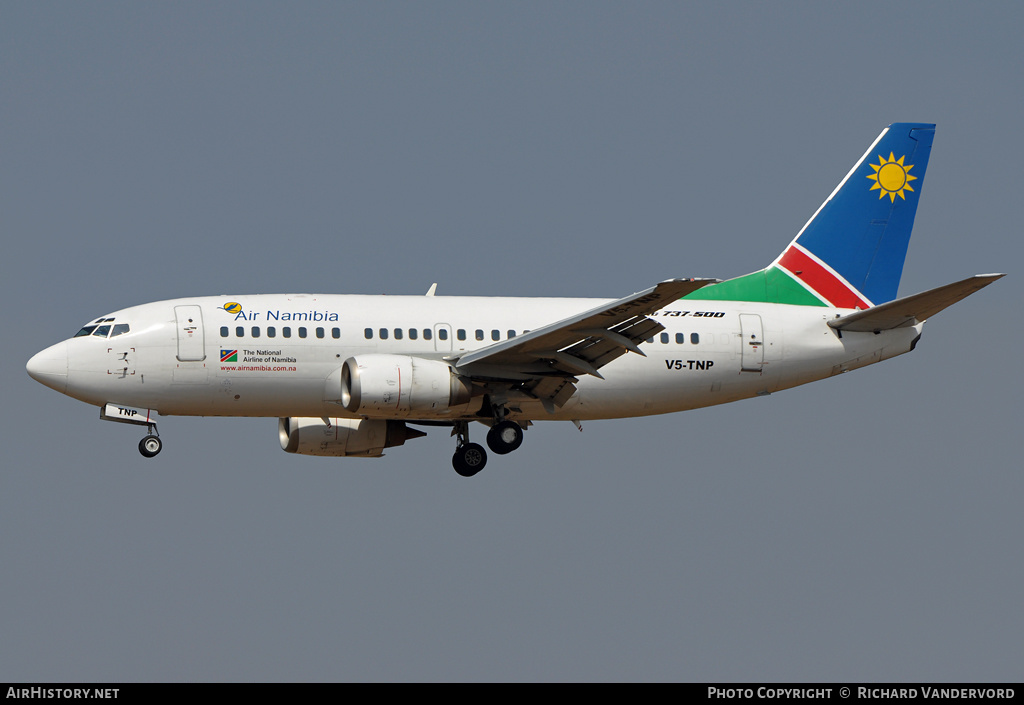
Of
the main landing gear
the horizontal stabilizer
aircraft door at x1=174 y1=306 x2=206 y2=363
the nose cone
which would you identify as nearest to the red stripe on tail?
the horizontal stabilizer

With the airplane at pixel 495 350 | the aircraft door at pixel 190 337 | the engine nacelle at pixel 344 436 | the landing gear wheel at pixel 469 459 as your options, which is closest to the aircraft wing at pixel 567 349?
the airplane at pixel 495 350

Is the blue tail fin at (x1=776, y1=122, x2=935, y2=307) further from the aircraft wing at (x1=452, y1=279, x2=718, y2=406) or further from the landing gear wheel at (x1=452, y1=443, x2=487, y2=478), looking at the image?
the landing gear wheel at (x1=452, y1=443, x2=487, y2=478)

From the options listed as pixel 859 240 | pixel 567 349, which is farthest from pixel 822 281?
pixel 567 349

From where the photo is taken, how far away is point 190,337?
38.4 m

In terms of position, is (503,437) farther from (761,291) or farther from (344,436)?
(761,291)

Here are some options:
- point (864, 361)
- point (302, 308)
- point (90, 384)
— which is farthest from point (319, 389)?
point (864, 361)

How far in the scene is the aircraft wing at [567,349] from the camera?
36219 mm

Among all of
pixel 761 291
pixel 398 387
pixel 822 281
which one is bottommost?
pixel 398 387

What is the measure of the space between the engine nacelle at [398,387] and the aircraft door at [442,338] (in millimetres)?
1002

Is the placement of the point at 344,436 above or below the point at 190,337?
below

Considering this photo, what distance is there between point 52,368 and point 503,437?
37.7 feet

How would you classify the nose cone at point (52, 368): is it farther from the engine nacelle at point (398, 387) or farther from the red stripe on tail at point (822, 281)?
the red stripe on tail at point (822, 281)
